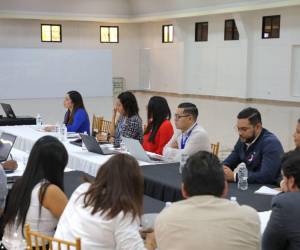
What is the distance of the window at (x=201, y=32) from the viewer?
1877 centimetres

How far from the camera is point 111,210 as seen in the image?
1.94 metres

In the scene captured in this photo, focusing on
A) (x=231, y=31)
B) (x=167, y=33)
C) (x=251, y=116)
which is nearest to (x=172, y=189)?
(x=251, y=116)

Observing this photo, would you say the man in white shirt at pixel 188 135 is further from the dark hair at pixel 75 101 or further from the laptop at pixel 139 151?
the dark hair at pixel 75 101

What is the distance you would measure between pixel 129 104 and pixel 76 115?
1237 millimetres

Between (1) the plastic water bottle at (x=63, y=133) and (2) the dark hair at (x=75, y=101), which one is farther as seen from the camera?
(2) the dark hair at (x=75, y=101)

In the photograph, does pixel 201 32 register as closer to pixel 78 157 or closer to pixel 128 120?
pixel 128 120

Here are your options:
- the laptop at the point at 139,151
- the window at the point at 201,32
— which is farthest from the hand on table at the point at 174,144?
the window at the point at 201,32

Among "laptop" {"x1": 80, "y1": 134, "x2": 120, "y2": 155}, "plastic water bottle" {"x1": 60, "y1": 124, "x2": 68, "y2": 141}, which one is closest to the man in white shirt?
"laptop" {"x1": 80, "y1": 134, "x2": 120, "y2": 155}

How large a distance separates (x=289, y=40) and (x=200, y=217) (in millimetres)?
14700

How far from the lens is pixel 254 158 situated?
12.3 ft

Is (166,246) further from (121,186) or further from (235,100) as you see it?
(235,100)

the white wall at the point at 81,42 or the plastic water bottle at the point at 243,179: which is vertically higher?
the white wall at the point at 81,42

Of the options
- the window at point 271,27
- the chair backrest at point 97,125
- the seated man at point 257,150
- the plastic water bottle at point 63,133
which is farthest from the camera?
the window at point 271,27

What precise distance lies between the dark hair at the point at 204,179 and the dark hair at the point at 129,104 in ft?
12.2
